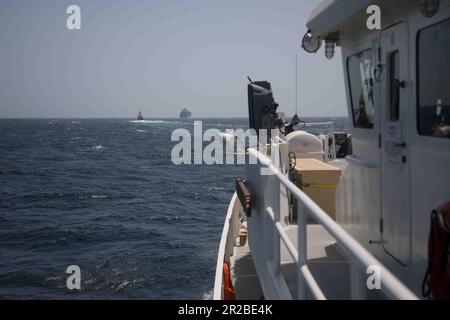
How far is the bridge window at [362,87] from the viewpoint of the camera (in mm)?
5195

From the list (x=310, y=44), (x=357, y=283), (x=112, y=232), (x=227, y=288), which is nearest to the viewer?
(x=357, y=283)

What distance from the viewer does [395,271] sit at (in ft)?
14.9

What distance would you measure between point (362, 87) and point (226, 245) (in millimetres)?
3285

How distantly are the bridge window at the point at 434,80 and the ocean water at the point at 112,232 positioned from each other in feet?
15.5

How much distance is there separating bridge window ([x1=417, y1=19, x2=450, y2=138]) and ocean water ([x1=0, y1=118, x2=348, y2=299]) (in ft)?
15.5

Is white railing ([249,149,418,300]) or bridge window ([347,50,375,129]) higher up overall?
bridge window ([347,50,375,129])

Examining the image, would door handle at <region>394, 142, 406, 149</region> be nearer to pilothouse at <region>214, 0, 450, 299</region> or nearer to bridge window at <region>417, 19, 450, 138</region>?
pilothouse at <region>214, 0, 450, 299</region>

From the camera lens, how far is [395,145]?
4.45 metres

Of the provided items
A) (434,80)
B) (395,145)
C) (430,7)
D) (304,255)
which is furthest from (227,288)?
(430,7)

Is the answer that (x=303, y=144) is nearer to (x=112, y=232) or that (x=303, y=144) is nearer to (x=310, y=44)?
(x=310, y=44)

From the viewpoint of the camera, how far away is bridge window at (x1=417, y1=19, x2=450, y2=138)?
12.0ft

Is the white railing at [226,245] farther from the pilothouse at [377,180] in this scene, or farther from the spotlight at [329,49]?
the spotlight at [329,49]

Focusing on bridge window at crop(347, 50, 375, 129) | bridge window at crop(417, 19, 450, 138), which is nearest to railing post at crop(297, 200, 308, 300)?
bridge window at crop(417, 19, 450, 138)
